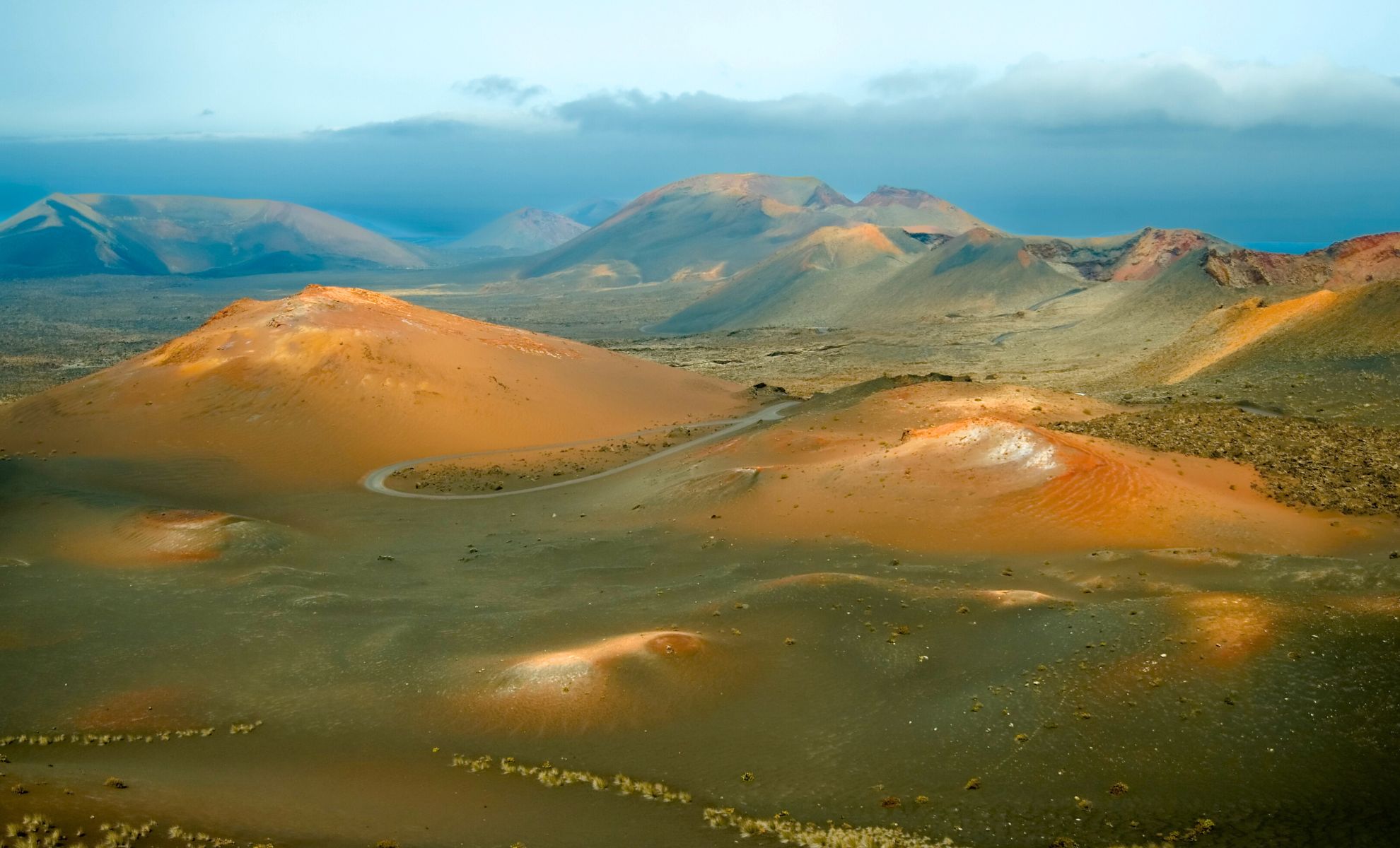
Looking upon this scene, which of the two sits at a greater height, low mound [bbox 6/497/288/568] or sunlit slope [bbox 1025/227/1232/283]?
sunlit slope [bbox 1025/227/1232/283]

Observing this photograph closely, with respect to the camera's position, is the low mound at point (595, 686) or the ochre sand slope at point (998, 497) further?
the ochre sand slope at point (998, 497)

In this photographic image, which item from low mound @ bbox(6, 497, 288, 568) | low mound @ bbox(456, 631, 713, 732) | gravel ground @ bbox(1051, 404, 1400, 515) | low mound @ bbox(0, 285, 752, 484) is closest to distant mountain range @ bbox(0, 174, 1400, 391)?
gravel ground @ bbox(1051, 404, 1400, 515)

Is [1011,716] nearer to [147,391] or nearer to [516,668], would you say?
[516,668]

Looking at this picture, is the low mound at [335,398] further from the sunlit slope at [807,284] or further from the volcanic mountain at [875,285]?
the sunlit slope at [807,284]

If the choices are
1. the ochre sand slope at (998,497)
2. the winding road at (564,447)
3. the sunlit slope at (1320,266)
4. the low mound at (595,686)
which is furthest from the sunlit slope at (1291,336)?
the low mound at (595,686)

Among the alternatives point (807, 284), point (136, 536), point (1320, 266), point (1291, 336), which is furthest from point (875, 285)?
point (136, 536)

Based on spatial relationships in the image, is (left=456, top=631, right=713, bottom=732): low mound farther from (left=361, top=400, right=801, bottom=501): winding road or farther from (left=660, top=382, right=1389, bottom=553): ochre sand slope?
(left=361, top=400, right=801, bottom=501): winding road

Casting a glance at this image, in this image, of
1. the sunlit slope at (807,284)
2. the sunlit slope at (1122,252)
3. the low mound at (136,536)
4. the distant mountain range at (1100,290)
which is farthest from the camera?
the sunlit slope at (1122,252)
